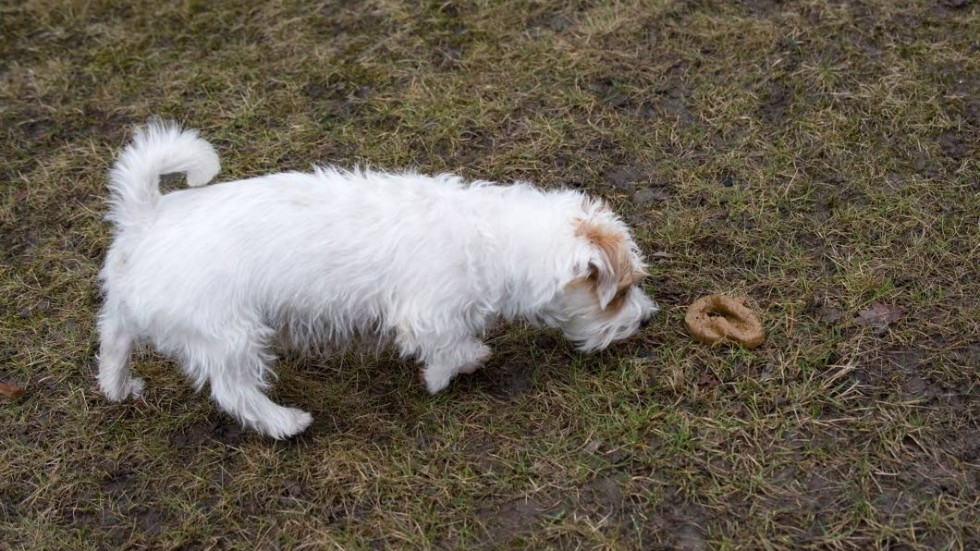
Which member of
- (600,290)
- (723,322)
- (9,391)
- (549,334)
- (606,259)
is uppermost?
(606,259)

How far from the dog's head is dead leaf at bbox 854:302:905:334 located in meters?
0.79

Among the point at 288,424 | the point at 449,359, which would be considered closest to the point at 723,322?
the point at 449,359

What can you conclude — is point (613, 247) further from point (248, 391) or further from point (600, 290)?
point (248, 391)

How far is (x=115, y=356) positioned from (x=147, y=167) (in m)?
0.80

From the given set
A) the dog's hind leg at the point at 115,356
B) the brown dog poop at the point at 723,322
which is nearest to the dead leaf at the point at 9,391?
the dog's hind leg at the point at 115,356

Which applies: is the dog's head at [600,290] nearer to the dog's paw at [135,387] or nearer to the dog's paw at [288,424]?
the dog's paw at [288,424]

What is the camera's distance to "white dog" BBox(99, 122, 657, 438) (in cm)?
285

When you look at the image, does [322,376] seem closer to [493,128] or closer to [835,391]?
[493,128]

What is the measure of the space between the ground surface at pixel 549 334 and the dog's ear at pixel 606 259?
1.37 ft

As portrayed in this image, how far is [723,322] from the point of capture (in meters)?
3.46

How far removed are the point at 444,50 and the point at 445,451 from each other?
8.44 feet

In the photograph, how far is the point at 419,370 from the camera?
354 cm

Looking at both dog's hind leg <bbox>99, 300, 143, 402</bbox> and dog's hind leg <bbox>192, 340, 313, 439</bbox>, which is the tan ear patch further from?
dog's hind leg <bbox>99, 300, 143, 402</bbox>

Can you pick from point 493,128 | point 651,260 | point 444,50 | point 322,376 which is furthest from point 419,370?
point 444,50
